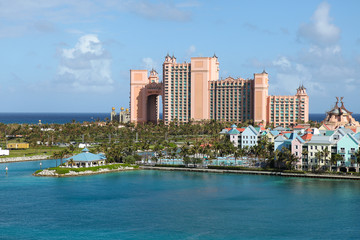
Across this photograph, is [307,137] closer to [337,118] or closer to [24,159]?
[337,118]

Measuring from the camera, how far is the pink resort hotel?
188875 mm

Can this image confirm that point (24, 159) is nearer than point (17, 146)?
Yes

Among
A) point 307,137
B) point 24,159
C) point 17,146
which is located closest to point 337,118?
point 307,137

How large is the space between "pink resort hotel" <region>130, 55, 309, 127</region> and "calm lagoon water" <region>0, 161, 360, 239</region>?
10107 cm

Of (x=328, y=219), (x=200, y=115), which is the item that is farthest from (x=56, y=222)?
(x=200, y=115)

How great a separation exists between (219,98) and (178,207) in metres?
130

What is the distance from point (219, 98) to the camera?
637ft

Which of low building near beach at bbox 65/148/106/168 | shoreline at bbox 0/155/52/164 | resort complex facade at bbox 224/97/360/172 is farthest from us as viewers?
shoreline at bbox 0/155/52/164

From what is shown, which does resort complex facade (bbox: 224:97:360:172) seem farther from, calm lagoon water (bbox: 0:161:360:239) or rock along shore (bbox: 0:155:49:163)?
rock along shore (bbox: 0:155:49:163)

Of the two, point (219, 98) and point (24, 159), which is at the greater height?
point (219, 98)

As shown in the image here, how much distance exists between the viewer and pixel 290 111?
189625 millimetres

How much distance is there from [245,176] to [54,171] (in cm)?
3475

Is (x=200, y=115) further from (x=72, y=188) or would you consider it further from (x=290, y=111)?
(x=72, y=188)

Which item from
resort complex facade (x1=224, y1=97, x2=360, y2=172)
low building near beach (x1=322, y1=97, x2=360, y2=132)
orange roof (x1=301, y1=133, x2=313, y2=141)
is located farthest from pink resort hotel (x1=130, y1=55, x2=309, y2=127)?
orange roof (x1=301, y1=133, x2=313, y2=141)
